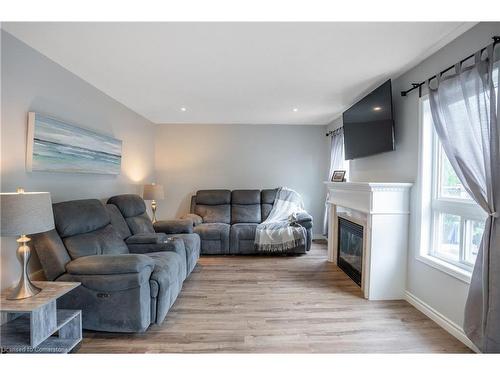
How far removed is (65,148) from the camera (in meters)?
2.44

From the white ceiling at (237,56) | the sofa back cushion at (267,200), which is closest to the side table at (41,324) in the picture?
the white ceiling at (237,56)

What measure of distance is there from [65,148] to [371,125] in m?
3.32

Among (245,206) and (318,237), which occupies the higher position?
(245,206)

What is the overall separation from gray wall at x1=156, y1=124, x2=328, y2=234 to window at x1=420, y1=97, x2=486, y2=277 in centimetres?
280

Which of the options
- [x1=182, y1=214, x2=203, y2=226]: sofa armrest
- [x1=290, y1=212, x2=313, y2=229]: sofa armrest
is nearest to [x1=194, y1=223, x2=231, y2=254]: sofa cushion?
[x1=182, y1=214, x2=203, y2=226]: sofa armrest

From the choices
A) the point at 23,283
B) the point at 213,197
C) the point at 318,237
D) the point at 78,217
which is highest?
the point at 213,197

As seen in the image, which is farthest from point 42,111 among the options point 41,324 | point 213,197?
point 213,197

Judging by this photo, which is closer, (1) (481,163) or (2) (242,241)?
(1) (481,163)

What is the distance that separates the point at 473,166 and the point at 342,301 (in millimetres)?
1662

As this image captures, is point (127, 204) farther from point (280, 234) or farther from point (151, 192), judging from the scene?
point (280, 234)

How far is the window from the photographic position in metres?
1.99

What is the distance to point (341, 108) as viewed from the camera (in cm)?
393

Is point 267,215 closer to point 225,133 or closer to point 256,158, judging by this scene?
point 256,158

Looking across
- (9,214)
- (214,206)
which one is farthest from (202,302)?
(214,206)
